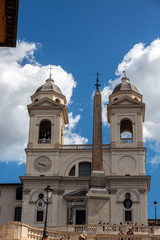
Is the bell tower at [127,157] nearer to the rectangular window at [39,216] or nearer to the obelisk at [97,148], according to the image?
the rectangular window at [39,216]

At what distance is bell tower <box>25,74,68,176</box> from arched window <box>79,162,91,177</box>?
333cm

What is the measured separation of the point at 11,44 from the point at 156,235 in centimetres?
1962

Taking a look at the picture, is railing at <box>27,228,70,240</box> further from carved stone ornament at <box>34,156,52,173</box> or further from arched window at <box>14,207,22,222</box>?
arched window at <box>14,207,22,222</box>

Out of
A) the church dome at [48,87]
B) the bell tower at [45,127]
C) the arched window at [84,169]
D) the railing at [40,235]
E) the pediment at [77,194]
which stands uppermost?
the church dome at [48,87]

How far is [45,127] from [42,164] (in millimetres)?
6977

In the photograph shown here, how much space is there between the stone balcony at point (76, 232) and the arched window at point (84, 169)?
20560 millimetres

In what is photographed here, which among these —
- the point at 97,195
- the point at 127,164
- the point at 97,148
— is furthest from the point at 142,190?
the point at 97,195

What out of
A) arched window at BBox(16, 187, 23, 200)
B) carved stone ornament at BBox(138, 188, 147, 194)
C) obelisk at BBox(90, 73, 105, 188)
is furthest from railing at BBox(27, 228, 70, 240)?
arched window at BBox(16, 187, 23, 200)

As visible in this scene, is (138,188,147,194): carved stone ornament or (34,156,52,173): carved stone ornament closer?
(138,188,147,194): carved stone ornament

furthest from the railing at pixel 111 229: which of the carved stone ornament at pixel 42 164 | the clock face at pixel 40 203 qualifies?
the carved stone ornament at pixel 42 164

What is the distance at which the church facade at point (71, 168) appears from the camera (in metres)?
54.5

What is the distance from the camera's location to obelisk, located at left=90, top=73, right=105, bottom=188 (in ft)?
120

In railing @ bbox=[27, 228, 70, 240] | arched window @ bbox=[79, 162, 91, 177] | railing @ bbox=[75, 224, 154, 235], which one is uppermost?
arched window @ bbox=[79, 162, 91, 177]

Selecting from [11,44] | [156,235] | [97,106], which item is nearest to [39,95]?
[97,106]
